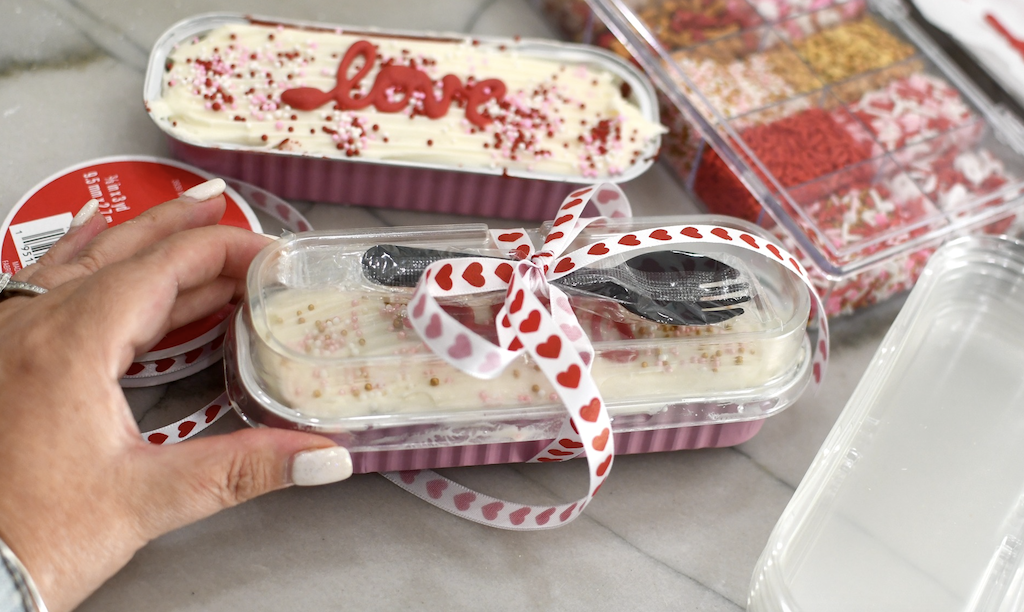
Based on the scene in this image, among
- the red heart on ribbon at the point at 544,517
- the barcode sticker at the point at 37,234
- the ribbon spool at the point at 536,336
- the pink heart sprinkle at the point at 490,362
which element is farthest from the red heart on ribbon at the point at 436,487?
the barcode sticker at the point at 37,234

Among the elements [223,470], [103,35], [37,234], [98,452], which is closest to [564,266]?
[223,470]

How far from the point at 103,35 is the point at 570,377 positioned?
4.08ft

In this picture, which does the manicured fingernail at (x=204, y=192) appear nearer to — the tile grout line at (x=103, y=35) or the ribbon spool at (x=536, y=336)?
the ribbon spool at (x=536, y=336)

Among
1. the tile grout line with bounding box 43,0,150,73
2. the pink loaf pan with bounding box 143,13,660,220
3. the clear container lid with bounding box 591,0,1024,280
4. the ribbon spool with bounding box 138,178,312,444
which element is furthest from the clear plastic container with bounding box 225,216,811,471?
the tile grout line with bounding box 43,0,150,73

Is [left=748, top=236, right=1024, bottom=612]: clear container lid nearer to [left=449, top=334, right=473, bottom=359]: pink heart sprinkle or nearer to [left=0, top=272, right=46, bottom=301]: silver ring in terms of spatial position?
[left=449, top=334, right=473, bottom=359]: pink heart sprinkle

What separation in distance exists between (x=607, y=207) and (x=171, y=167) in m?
0.70

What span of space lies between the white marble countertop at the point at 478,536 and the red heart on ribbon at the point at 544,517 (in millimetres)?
31

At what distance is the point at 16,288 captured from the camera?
1.14 meters

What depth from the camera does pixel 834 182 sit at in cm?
162

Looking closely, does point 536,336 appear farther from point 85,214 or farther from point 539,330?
point 85,214

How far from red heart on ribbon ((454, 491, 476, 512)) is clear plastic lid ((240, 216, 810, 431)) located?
6.2 inches

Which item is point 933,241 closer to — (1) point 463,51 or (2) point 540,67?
(2) point 540,67


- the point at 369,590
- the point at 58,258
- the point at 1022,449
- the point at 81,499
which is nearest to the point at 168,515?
the point at 81,499

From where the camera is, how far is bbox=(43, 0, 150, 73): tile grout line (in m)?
1.74
